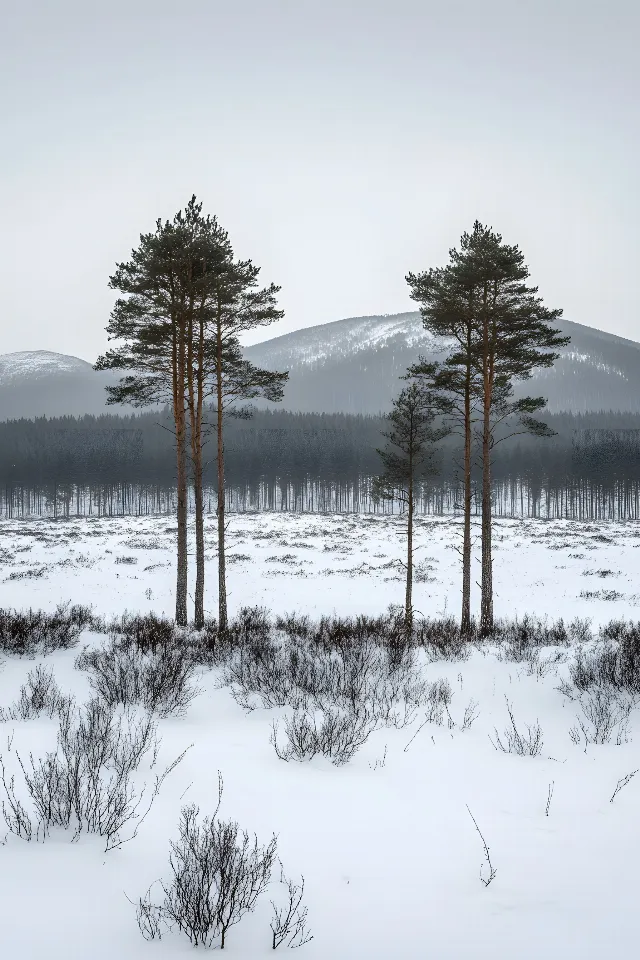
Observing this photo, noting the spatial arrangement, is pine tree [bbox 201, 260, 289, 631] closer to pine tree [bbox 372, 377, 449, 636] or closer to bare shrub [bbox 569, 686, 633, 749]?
pine tree [bbox 372, 377, 449, 636]

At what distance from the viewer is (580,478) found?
244 ft

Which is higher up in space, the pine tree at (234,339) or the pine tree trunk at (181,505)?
the pine tree at (234,339)

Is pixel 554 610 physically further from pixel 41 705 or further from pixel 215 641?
pixel 41 705

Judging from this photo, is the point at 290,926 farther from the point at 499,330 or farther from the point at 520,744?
the point at 499,330

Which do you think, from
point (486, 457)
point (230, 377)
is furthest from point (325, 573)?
point (230, 377)

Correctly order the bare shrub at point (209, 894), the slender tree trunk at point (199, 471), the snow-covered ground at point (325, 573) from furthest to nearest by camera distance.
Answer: the snow-covered ground at point (325, 573) → the slender tree trunk at point (199, 471) → the bare shrub at point (209, 894)

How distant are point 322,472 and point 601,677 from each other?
77654 mm

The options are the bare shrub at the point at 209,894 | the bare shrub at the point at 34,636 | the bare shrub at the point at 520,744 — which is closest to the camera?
the bare shrub at the point at 209,894

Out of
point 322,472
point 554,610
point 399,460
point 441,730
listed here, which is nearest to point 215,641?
point 441,730

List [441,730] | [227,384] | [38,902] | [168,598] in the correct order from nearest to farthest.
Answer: [38,902]
[441,730]
[227,384]
[168,598]

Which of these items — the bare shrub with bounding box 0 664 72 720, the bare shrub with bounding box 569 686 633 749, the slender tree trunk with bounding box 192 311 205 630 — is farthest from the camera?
the slender tree trunk with bounding box 192 311 205 630

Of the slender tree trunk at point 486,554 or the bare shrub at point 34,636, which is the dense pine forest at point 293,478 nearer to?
the slender tree trunk at point 486,554

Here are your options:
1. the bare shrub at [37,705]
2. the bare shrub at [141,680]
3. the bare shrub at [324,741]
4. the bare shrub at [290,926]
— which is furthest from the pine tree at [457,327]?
the bare shrub at [290,926]

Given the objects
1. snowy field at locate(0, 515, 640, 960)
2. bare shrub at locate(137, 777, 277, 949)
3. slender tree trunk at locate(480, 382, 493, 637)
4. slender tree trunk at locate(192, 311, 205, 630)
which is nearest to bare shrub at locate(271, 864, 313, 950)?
snowy field at locate(0, 515, 640, 960)
